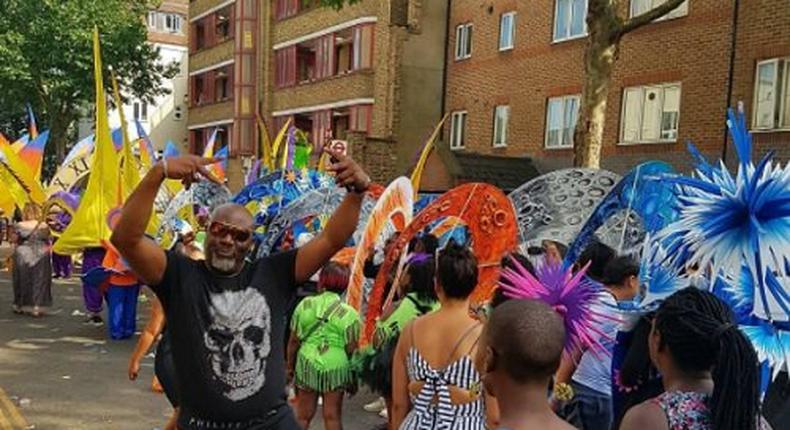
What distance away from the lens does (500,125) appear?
21.6 meters

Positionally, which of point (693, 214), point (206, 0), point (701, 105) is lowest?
point (693, 214)

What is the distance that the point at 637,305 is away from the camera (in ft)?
12.9

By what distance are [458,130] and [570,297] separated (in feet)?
66.5

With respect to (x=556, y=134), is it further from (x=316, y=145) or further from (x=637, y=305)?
(x=637, y=305)

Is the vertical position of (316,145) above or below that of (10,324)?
above

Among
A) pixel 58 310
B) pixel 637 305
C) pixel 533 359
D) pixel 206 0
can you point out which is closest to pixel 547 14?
pixel 58 310

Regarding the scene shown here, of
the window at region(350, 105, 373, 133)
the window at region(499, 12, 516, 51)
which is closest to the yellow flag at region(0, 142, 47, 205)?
the window at region(350, 105, 373, 133)

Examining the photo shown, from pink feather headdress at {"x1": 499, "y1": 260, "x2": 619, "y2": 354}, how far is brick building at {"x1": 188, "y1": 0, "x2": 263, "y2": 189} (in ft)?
101

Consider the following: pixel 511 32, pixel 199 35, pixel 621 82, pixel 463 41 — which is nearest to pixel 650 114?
pixel 621 82

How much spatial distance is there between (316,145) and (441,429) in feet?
84.6

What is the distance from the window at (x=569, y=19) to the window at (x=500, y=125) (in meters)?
2.68

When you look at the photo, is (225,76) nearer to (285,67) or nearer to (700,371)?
(285,67)

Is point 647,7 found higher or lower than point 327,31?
lower

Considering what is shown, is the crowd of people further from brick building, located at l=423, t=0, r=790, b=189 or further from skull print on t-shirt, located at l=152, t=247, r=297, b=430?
brick building, located at l=423, t=0, r=790, b=189
